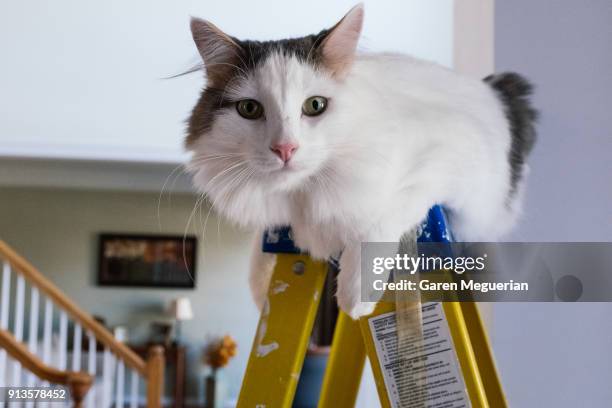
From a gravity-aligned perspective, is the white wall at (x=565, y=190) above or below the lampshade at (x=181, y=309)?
below

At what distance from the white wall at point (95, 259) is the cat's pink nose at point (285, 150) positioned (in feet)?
14.4

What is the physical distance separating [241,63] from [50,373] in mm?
1815

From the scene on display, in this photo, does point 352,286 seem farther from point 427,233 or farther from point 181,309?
point 181,309

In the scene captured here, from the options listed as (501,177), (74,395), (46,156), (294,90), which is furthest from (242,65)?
(46,156)

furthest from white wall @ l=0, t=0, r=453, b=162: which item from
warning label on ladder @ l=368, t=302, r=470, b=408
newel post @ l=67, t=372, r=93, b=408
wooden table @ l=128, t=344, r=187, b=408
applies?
wooden table @ l=128, t=344, r=187, b=408

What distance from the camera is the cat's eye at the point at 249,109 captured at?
503 millimetres

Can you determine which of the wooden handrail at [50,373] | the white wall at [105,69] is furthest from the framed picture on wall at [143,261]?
the wooden handrail at [50,373]

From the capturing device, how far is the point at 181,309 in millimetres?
4648

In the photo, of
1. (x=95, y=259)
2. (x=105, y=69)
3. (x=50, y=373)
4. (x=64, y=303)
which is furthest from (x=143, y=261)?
(x=50, y=373)

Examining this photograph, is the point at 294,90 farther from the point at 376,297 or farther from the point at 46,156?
the point at 46,156

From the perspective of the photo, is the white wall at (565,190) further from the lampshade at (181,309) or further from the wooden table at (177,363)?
the wooden table at (177,363)

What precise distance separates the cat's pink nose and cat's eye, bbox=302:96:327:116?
0.05 metres

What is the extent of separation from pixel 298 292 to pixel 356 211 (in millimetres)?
105

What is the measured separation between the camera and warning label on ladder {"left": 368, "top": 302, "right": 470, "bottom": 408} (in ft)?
1.50
